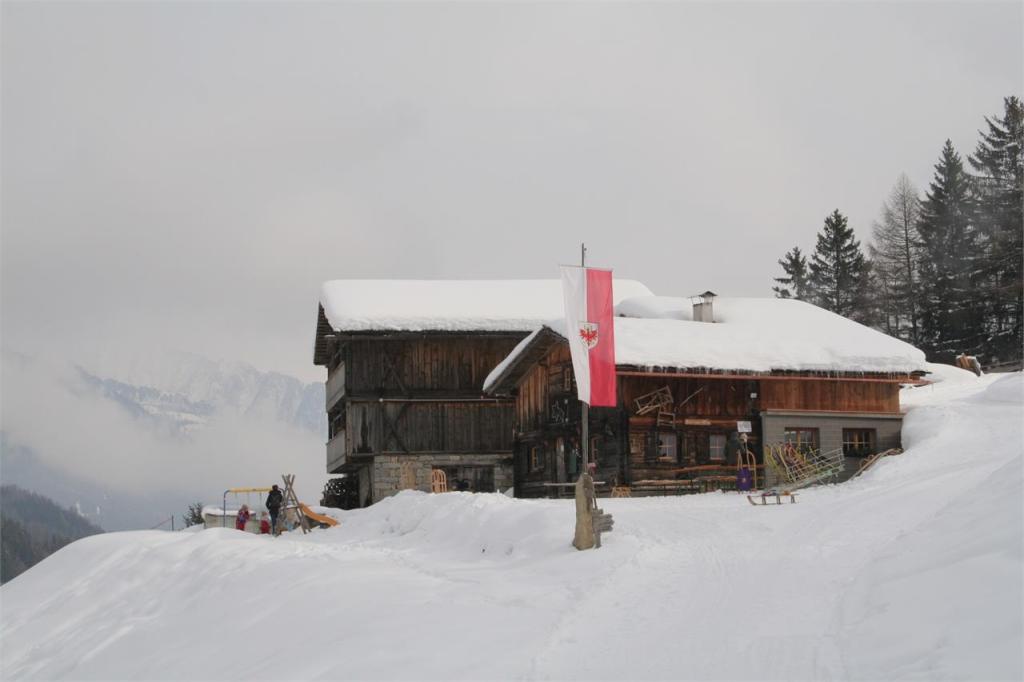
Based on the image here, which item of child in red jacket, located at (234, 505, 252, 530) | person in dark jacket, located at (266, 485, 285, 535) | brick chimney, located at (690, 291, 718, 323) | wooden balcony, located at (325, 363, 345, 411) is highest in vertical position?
brick chimney, located at (690, 291, 718, 323)

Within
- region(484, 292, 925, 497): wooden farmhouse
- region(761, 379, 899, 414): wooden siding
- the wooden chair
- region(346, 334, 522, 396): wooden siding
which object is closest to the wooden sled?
region(484, 292, 925, 497): wooden farmhouse

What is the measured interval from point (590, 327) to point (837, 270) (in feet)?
184

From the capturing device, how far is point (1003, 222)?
61.6 meters

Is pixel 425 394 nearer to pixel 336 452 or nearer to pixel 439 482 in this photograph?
pixel 439 482

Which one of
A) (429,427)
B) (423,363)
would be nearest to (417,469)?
(429,427)

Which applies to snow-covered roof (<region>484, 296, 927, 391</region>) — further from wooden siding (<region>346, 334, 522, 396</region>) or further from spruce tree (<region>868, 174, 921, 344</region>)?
spruce tree (<region>868, 174, 921, 344</region>)

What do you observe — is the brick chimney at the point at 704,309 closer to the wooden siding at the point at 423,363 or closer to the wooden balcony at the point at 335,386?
the wooden siding at the point at 423,363

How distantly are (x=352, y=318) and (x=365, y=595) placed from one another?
983 inches

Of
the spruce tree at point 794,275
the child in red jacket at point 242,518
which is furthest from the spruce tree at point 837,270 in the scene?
the child in red jacket at point 242,518

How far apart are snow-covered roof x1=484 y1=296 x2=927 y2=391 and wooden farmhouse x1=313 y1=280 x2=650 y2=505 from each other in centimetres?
488

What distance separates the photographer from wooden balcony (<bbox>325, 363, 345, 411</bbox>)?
43.5m

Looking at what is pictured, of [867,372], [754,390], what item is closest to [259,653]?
[754,390]

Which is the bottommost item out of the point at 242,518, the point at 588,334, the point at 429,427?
the point at 242,518

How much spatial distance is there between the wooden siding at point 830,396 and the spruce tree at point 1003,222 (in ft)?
84.5
